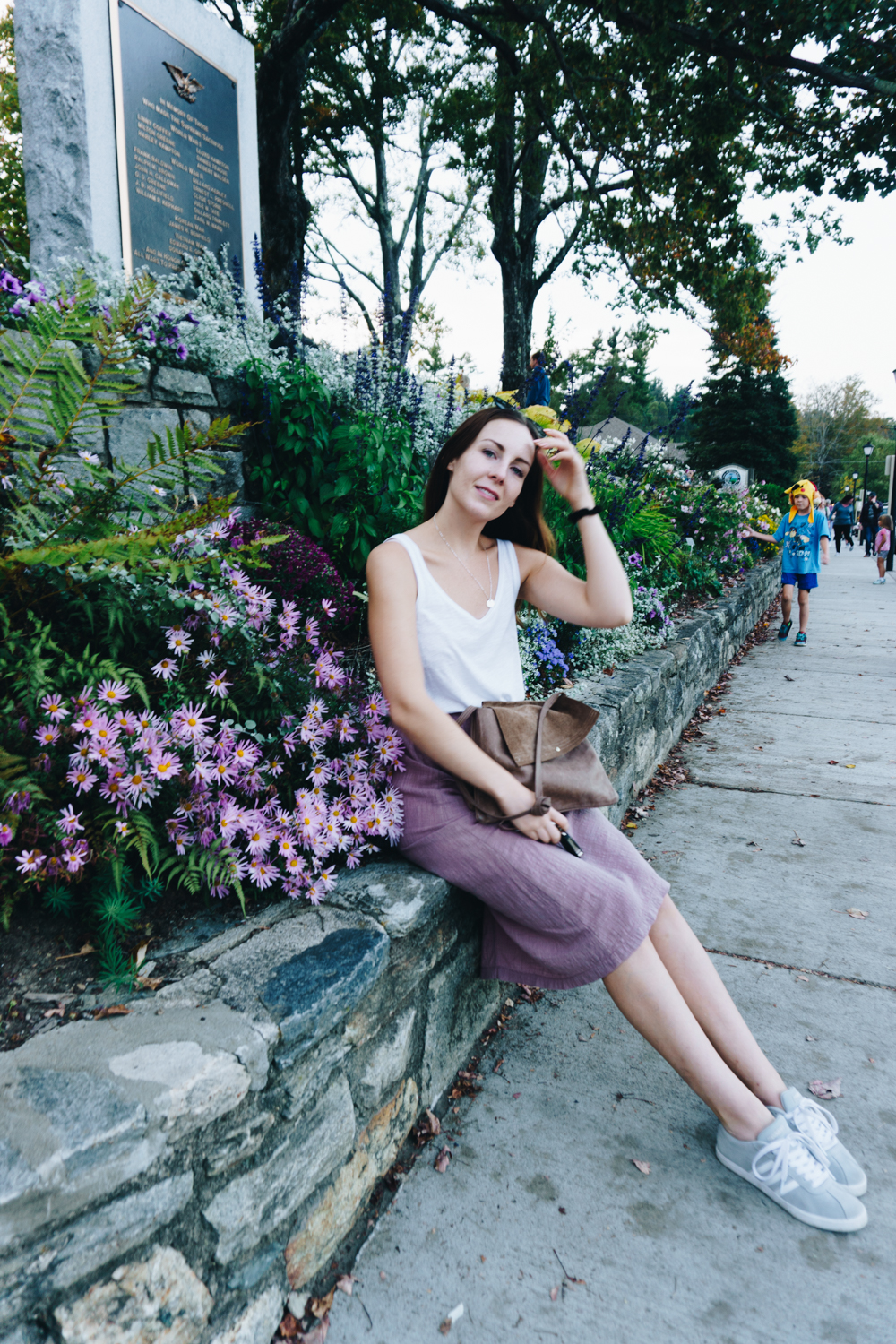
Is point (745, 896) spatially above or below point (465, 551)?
below

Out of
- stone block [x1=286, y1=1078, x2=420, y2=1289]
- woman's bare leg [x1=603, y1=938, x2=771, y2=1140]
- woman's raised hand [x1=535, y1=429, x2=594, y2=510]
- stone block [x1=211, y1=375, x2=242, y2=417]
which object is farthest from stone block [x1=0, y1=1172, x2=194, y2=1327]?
stone block [x1=211, y1=375, x2=242, y2=417]

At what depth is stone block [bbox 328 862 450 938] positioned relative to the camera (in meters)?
1.65

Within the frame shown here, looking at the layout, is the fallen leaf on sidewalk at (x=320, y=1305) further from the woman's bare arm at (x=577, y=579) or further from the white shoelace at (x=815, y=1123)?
the woman's bare arm at (x=577, y=579)

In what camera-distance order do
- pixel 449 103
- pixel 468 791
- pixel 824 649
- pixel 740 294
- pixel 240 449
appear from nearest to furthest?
pixel 468 791, pixel 240 449, pixel 824 649, pixel 740 294, pixel 449 103

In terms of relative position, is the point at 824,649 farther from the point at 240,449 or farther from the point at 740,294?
the point at 740,294

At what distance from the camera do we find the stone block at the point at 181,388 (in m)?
3.23

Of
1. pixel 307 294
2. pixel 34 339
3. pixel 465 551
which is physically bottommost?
pixel 465 551

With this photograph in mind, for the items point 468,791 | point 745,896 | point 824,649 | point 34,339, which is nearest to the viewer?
point 34,339

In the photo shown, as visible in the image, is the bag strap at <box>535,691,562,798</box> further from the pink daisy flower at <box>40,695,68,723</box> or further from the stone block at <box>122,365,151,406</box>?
the stone block at <box>122,365,151,406</box>

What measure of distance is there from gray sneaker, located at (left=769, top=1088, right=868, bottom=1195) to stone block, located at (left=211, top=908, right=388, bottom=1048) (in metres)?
1.01

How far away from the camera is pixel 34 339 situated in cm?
169

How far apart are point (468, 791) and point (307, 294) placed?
332 cm

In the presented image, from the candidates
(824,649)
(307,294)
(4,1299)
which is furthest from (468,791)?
(824,649)

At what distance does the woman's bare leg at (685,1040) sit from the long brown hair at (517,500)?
1214 mm
